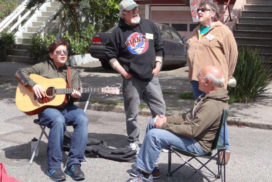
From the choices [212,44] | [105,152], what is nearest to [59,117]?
[105,152]

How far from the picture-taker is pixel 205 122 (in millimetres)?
4594

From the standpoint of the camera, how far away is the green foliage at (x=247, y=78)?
9.56 metres

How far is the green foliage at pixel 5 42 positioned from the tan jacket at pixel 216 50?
516 inches

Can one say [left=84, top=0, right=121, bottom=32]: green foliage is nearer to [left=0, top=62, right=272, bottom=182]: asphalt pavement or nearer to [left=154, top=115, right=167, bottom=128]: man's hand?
[left=0, top=62, right=272, bottom=182]: asphalt pavement

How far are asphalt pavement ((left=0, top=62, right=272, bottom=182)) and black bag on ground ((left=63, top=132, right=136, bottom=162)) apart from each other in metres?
0.08

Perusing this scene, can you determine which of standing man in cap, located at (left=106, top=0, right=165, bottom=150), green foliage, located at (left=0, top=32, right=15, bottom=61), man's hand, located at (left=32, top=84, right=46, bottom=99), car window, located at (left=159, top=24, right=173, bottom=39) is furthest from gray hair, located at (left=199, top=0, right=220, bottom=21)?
green foliage, located at (left=0, top=32, right=15, bottom=61)

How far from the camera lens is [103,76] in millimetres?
13625

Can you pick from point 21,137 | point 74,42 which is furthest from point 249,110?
point 74,42

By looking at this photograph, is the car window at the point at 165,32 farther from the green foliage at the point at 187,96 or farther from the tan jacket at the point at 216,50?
the tan jacket at the point at 216,50

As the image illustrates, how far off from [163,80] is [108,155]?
697cm

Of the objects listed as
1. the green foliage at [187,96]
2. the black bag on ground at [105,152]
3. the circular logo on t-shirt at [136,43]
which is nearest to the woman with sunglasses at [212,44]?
the circular logo on t-shirt at [136,43]

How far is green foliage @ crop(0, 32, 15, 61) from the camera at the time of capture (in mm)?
17719

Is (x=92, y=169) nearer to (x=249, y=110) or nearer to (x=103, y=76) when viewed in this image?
(x=249, y=110)

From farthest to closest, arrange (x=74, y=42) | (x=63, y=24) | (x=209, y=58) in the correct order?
1. (x=63, y=24)
2. (x=74, y=42)
3. (x=209, y=58)
